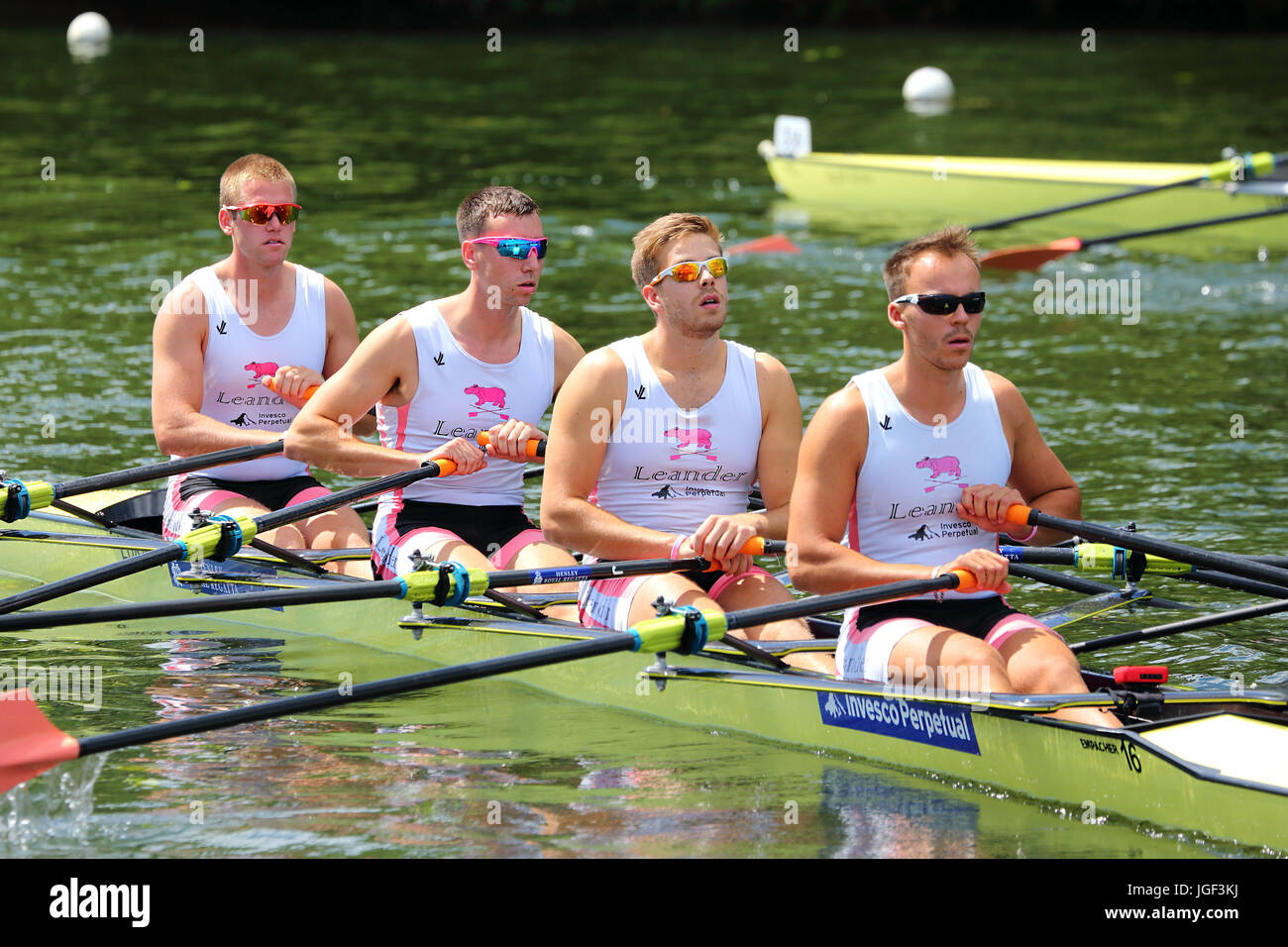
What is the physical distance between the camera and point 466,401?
6.74 m

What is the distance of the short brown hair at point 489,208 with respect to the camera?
6.52m

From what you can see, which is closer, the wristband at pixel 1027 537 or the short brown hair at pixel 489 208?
the wristband at pixel 1027 537

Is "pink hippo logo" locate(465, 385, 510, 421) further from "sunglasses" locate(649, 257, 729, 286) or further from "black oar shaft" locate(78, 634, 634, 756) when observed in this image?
"black oar shaft" locate(78, 634, 634, 756)

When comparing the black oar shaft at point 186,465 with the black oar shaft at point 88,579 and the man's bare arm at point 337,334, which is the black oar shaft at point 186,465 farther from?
the black oar shaft at point 88,579

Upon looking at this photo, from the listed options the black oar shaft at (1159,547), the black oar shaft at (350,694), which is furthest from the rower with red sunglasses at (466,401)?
the black oar shaft at (1159,547)

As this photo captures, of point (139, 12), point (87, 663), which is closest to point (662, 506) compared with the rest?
point (87, 663)

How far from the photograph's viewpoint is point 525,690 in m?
6.63

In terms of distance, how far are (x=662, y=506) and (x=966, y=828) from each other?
5.20 feet

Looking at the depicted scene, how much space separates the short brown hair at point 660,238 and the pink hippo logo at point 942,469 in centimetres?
107

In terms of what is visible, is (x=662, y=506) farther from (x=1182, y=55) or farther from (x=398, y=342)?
(x=1182, y=55)

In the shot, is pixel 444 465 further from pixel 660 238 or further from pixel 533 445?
pixel 660 238

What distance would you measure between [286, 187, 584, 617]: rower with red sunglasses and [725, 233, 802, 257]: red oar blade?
843 centimetres

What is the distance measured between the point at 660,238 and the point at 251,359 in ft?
7.89

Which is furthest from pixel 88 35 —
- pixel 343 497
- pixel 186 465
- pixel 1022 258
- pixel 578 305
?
pixel 343 497
